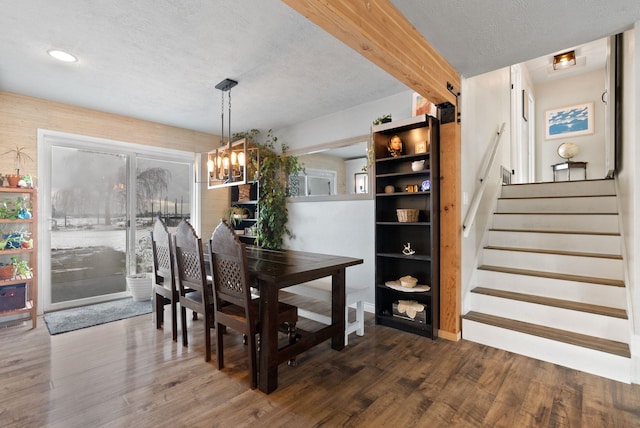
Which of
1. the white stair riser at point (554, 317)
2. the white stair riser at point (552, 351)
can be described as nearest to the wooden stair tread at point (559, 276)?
the white stair riser at point (554, 317)

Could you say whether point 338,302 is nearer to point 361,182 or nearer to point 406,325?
point 406,325

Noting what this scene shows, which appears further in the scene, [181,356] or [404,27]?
[181,356]

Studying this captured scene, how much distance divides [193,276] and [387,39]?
2.28 meters

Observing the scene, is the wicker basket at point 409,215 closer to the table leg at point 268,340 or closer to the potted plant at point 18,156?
the table leg at point 268,340

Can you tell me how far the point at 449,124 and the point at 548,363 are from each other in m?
2.13

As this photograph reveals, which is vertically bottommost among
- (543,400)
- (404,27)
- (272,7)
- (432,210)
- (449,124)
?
(543,400)

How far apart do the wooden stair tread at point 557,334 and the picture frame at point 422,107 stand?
1.97m

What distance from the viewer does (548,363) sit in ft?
7.84

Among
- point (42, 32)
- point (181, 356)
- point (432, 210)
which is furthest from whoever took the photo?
point (432, 210)

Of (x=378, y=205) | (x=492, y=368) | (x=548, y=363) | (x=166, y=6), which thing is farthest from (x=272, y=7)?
A: (x=548, y=363)

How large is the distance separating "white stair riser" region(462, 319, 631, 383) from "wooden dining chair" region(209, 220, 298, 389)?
1686 mm

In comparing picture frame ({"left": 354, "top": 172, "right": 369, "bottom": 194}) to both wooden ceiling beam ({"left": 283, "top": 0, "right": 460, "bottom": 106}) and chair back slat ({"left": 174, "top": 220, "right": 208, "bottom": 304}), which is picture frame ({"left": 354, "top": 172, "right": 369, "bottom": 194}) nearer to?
wooden ceiling beam ({"left": 283, "top": 0, "right": 460, "bottom": 106})

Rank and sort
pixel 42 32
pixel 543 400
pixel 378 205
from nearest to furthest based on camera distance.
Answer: pixel 543 400 < pixel 42 32 < pixel 378 205

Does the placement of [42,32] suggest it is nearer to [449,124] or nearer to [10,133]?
[10,133]
